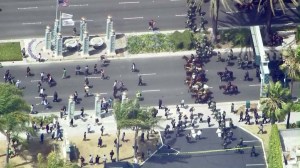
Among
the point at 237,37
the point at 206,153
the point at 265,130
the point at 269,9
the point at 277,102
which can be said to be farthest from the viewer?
the point at 237,37

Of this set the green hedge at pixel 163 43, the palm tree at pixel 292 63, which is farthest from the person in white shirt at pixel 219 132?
the green hedge at pixel 163 43

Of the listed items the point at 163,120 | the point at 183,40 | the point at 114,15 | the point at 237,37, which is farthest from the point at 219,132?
the point at 114,15

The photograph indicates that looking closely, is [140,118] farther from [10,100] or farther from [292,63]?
[292,63]

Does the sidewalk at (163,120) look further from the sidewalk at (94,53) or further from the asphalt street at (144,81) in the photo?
the sidewalk at (94,53)

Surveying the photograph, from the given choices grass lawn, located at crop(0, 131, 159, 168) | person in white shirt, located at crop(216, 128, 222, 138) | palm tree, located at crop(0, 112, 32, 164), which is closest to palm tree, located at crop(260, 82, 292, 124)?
person in white shirt, located at crop(216, 128, 222, 138)

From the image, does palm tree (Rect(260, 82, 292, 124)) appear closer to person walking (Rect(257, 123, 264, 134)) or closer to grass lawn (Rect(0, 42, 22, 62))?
person walking (Rect(257, 123, 264, 134))
